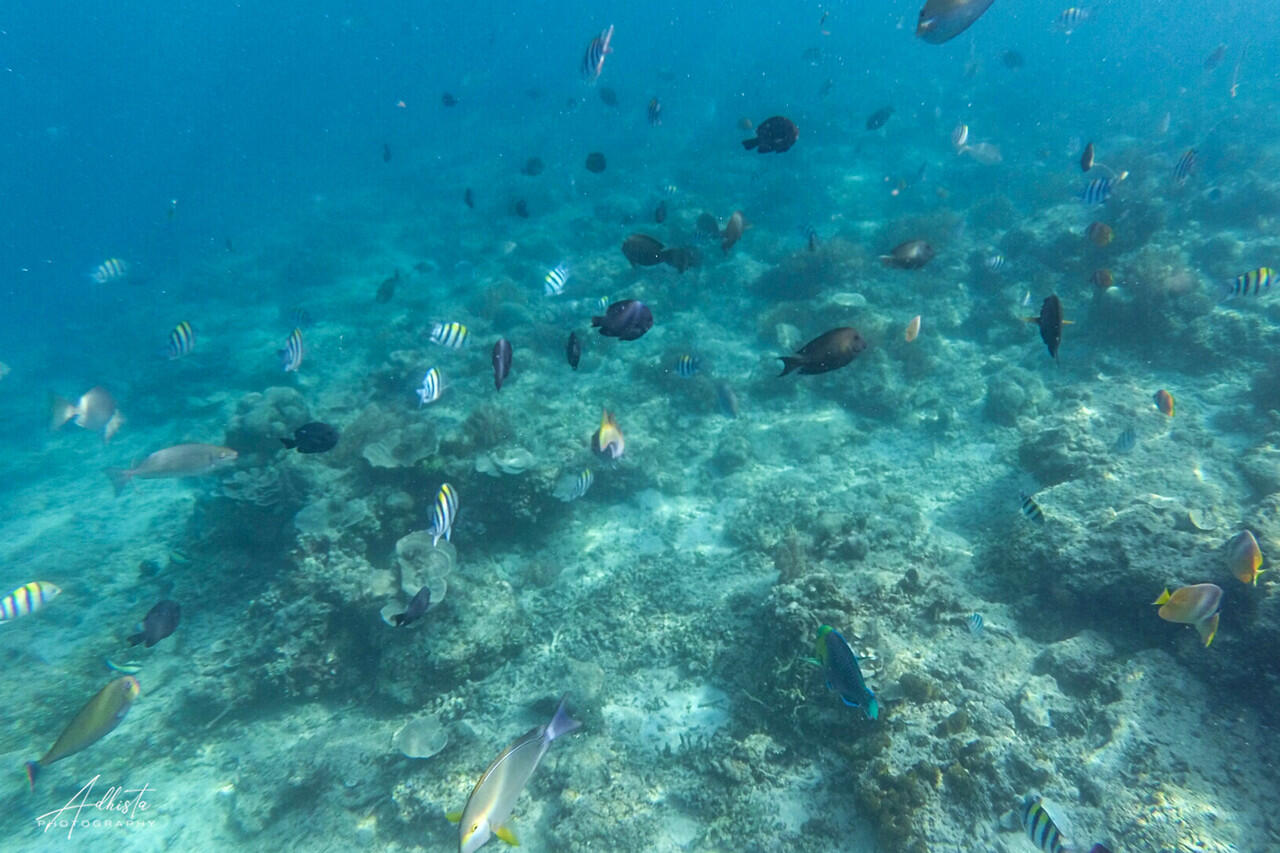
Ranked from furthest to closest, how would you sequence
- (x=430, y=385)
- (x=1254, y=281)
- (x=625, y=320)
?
(x=1254, y=281) → (x=430, y=385) → (x=625, y=320)

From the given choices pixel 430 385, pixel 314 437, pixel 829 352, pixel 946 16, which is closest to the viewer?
pixel 829 352

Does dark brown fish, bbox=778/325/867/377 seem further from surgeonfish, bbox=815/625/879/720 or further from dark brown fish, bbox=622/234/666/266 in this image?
dark brown fish, bbox=622/234/666/266

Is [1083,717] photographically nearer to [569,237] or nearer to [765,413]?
[765,413]

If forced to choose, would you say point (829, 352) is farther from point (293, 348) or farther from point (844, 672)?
point (293, 348)

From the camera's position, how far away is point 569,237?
20734 mm

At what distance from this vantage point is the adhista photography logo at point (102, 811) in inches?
223

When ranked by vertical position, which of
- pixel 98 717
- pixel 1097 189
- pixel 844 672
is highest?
pixel 1097 189

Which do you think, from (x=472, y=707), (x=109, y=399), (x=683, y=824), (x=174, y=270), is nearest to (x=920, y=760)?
(x=683, y=824)

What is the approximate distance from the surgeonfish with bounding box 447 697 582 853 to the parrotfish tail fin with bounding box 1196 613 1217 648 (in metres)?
4.64

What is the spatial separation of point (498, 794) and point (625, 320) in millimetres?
3210

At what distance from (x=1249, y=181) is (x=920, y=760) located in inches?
799

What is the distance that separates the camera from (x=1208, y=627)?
379cm

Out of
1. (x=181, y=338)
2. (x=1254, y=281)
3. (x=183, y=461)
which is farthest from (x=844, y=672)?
(x=181, y=338)

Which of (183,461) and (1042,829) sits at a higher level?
(183,461)
